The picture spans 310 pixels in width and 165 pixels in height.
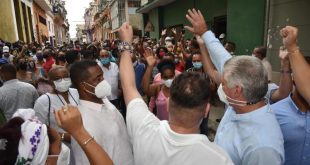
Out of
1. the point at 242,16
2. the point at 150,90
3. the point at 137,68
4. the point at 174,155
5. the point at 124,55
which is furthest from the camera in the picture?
the point at 242,16

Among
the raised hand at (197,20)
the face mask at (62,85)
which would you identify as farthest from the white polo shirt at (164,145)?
the face mask at (62,85)

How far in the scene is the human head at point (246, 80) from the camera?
5.43 ft

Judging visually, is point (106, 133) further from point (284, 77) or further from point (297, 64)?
point (284, 77)

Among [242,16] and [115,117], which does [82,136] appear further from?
[242,16]

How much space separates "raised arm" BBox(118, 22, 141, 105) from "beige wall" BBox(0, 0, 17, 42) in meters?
14.0

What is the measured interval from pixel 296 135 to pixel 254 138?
0.62 m

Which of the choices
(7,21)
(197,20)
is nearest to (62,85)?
(197,20)

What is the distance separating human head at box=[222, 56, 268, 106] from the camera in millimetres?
1654

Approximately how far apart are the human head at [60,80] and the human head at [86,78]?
0.85 meters

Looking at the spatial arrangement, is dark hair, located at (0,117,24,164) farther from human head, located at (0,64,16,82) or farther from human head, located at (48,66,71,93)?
human head, located at (0,64,16,82)

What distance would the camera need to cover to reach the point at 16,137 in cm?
137

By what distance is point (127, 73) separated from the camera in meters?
1.87

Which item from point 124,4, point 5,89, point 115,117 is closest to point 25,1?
point 124,4

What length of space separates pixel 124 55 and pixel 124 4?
32130mm
